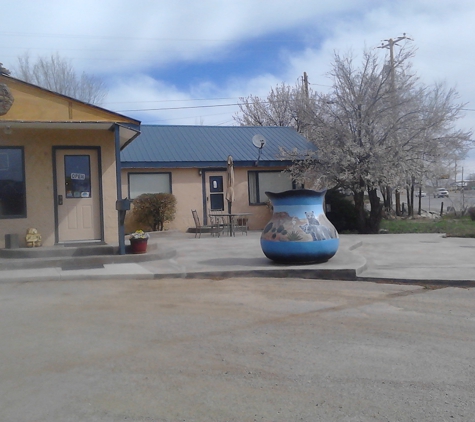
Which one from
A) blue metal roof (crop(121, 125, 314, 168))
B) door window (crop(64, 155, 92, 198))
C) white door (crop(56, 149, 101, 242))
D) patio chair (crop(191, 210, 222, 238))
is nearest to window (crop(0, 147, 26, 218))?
white door (crop(56, 149, 101, 242))

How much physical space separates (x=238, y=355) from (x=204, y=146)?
1709 centimetres

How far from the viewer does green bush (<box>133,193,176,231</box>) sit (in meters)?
19.5

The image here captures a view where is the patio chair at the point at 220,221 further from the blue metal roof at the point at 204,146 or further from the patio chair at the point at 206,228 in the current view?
the blue metal roof at the point at 204,146

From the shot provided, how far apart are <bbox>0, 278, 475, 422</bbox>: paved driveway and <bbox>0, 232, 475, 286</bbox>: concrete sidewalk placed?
45.1 inches

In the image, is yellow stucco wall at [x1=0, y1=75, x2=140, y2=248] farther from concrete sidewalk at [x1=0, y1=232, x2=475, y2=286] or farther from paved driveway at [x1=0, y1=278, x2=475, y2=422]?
paved driveway at [x1=0, y1=278, x2=475, y2=422]

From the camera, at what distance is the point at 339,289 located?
891cm

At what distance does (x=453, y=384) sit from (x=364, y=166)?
1495 centimetres

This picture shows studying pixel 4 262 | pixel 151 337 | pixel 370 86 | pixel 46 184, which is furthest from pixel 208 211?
pixel 151 337

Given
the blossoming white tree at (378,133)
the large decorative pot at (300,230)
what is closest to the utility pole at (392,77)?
the blossoming white tree at (378,133)

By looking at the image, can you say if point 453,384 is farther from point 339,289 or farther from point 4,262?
point 4,262

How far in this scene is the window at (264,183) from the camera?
21.5 meters

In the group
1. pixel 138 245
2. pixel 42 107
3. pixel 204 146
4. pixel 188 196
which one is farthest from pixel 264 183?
pixel 42 107

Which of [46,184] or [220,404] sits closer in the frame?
[220,404]

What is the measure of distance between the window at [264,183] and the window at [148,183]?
329cm
